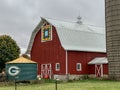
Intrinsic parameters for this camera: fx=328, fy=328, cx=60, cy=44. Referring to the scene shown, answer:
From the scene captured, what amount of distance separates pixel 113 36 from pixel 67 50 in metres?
7.49

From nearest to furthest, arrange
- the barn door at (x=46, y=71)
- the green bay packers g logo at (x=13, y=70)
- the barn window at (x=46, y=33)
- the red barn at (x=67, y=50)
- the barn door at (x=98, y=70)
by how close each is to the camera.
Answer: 1. the green bay packers g logo at (x=13, y=70)
2. the barn door at (x=98, y=70)
3. the red barn at (x=67, y=50)
4. the barn window at (x=46, y=33)
5. the barn door at (x=46, y=71)

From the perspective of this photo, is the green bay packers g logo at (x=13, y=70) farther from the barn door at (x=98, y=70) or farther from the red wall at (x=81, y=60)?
the barn door at (x=98, y=70)

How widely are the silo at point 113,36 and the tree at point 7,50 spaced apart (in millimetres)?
19657

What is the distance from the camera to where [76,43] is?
3969 cm

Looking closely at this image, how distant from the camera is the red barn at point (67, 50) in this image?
38.6m

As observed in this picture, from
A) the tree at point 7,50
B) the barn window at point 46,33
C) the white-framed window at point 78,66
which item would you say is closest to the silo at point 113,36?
the white-framed window at point 78,66

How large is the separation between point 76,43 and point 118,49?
8.83 metres

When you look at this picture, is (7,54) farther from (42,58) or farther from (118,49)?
(118,49)

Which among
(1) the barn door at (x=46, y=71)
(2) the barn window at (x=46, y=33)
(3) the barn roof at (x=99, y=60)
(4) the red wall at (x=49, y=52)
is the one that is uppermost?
(2) the barn window at (x=46, y=33)

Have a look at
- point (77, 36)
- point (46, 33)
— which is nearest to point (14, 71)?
point (46, 33)

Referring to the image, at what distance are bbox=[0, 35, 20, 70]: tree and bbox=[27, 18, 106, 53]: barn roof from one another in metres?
4.81

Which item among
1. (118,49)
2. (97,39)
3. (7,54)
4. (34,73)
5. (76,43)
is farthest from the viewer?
(7,54)

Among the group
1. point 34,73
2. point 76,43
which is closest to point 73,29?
point 76,43

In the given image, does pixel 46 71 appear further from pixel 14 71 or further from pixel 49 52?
pixel 14 71
